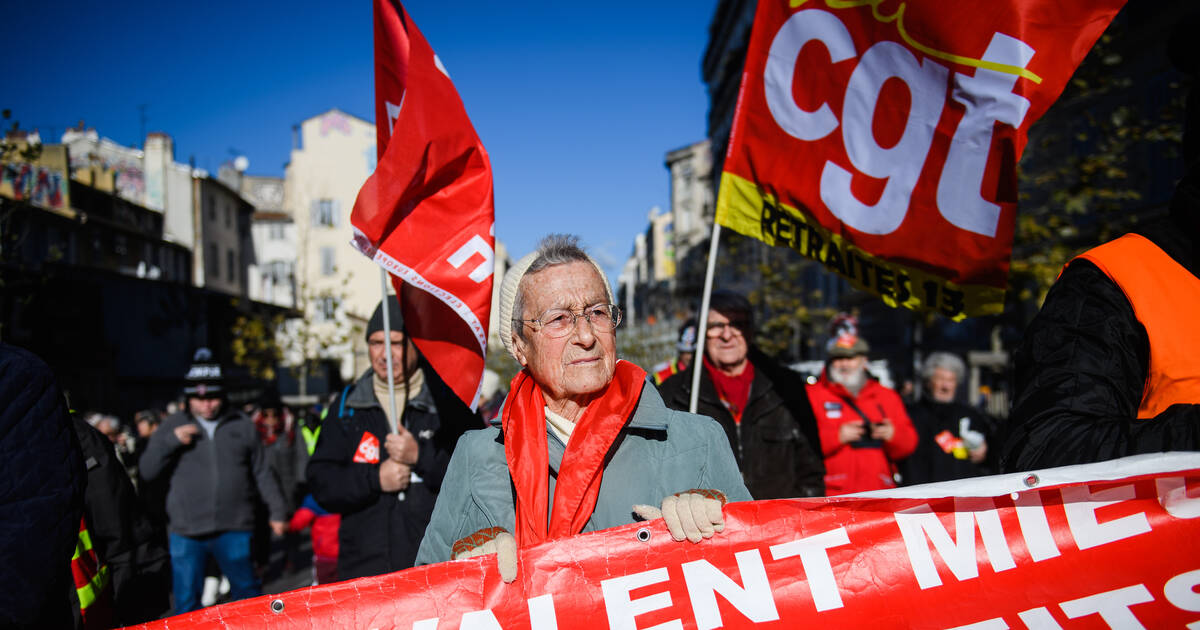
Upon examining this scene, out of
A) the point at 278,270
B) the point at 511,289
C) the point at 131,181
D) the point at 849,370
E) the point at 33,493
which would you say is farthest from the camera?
the point at 278,270

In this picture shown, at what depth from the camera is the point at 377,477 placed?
3.88 meters

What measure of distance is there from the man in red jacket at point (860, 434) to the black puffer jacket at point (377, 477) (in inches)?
92.4

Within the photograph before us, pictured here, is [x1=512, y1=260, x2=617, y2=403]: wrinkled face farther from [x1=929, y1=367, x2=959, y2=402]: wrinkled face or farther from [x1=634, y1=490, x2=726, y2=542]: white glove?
[x1=929, y1=367, x2=959, y2=402]: wrinkled face

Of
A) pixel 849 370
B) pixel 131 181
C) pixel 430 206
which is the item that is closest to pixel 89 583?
pixel 430 206

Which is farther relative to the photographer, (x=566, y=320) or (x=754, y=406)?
(x=754, y=406)

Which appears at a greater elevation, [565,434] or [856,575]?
[565,434]

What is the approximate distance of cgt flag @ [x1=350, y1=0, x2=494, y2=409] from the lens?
3.29 m

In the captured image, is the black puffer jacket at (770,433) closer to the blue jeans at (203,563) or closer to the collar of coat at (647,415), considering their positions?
the collar of coat at (647,415)

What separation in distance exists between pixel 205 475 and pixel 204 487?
92mm

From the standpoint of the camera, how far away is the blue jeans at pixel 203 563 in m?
5.81

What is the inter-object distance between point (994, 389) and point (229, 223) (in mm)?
39155

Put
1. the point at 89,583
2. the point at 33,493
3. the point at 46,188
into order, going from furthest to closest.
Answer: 1. the point at 46,188
2. the point at 89,583
3. the point at 33,493

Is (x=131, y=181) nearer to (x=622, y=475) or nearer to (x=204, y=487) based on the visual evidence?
(x=204, y=487)

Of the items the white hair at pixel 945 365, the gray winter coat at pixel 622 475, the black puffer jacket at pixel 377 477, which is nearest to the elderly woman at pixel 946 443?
the white hair at pixel 945 365
